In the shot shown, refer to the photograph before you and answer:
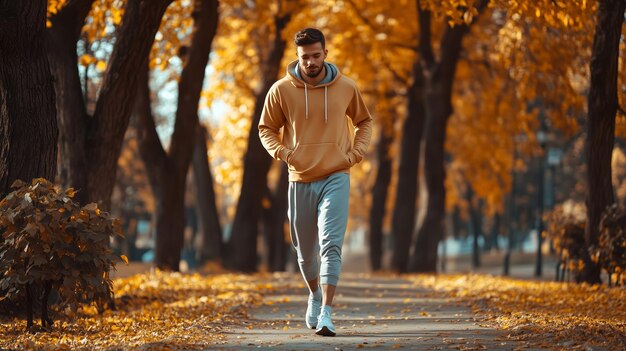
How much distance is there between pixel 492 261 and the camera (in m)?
54.7

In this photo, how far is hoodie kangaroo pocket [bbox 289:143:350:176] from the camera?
927cm

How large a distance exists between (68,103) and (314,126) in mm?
4634

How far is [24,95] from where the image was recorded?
10867 millimetres

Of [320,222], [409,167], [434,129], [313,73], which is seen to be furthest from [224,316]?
[409,167]

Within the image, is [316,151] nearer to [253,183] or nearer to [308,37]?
[308,37]

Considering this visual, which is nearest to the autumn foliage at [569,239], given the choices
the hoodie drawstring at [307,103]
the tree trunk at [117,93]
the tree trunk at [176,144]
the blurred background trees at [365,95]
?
the blurred background trees at [365,95]

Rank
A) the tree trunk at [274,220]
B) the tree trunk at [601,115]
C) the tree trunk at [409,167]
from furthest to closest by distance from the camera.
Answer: the tree trunk at [274,220]
the tree trunk at [409,167]
the tree trunk at [601,115]

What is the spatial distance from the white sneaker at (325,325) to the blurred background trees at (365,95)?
14.8ft

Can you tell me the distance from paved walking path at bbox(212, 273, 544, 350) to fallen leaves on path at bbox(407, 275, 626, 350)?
10.0 inches

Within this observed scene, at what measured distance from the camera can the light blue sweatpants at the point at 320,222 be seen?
9109 millimetres

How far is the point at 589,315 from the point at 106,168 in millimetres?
5590

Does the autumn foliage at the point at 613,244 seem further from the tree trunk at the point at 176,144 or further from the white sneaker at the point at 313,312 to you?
the tree trunk at the point at 176,144

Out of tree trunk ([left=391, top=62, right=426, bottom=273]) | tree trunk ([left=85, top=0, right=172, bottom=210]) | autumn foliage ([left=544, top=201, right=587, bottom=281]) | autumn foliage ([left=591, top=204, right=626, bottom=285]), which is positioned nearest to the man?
tree trunk ([left=85, top=0, right=172, bottom=210])

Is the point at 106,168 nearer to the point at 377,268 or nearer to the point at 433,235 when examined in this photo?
the point at 433,235
